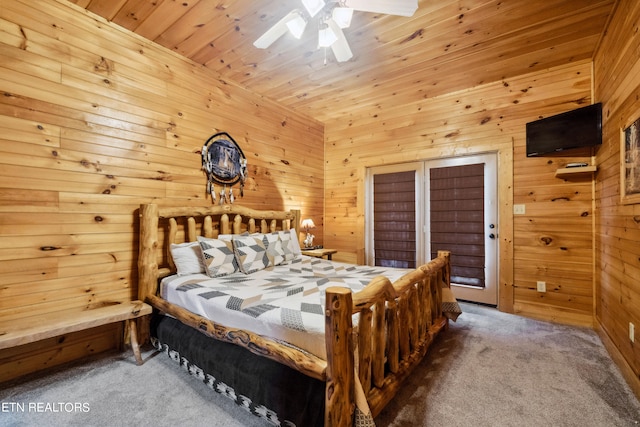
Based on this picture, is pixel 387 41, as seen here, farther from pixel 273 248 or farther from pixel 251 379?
pixel 251 379

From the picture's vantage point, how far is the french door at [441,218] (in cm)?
345

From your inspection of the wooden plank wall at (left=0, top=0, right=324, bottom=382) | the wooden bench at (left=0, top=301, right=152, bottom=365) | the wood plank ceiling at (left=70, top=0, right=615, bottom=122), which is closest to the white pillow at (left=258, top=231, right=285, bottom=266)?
the wooden plank wall at (left=0, top=0, right=324, bottom=382)

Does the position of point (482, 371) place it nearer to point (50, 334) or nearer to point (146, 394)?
point (146, 394)

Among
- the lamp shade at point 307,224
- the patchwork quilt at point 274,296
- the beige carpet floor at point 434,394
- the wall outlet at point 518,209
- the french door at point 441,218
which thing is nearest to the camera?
the patchwork quilt at point 274,296

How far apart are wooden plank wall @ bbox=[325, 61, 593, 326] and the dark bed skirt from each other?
2.97 m

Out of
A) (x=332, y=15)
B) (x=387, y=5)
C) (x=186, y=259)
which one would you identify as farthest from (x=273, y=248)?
(x=387, y=5)

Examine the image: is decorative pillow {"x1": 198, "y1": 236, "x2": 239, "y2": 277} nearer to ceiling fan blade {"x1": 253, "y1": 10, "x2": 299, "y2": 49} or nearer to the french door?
ceiling fan blade {"x1": 253, "y1": 10, "x2": 299, "y2": 49}

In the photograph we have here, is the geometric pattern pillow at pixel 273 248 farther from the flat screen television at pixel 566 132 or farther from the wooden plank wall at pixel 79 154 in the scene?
the flat screen television at pixel 566 132

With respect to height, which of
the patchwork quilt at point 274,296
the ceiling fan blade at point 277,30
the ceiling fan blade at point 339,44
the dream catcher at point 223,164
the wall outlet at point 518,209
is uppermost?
the ceiling fan blade at point 277,30

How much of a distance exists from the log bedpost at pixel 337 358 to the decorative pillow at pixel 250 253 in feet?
5.17

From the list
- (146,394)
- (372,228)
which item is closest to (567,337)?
(372,228)

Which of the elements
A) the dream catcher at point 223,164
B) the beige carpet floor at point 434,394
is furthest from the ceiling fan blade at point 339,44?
the beige carpet floor at point 434,394

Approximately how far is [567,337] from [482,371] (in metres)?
1.24

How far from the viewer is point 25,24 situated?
6.51 ft
